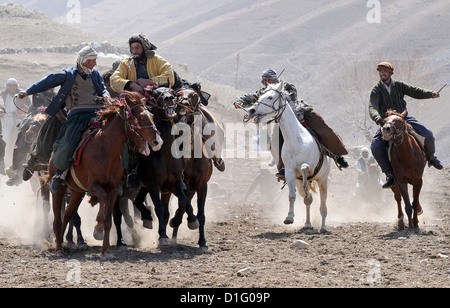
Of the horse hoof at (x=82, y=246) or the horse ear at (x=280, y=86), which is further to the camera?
the horse ear at (x=280, y=86)

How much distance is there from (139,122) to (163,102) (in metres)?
0.75

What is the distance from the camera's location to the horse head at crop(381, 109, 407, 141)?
1321cm

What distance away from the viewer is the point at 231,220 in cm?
1638

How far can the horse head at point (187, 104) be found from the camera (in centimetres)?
1167

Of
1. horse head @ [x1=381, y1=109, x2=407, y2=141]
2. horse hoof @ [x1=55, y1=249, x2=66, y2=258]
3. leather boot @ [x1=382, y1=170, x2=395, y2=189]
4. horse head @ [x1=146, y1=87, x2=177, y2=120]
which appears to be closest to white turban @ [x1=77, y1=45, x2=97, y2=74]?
horse head @ [x1=146, y1=87, x2=177, y2=120]

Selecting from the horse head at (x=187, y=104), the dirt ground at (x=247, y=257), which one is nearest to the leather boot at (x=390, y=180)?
the dirt ground at (x=247, y=257)

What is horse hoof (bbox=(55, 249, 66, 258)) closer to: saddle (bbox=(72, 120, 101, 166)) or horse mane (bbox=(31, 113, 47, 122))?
saddle (bbox=(72, 120, 101, 166))

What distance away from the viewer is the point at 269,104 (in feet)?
45.1

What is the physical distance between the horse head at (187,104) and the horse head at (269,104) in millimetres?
1381

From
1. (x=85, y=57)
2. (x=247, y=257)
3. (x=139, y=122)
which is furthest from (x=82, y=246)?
(x=85, y=57)

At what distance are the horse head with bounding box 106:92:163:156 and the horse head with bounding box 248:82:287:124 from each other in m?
2.92

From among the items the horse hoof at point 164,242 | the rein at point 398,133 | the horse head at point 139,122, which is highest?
the rein at point 398,133

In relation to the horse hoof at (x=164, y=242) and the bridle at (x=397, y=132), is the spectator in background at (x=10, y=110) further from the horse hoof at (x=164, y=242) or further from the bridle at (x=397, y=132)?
the bridle at (x=397, y=132)

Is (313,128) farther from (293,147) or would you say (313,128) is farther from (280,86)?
(280,86)
